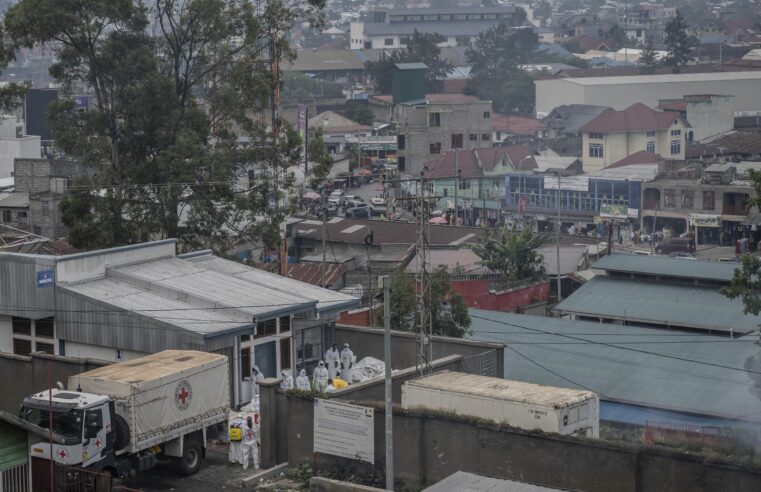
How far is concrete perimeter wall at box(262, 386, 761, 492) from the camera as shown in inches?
591

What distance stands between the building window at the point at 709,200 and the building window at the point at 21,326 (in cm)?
3456

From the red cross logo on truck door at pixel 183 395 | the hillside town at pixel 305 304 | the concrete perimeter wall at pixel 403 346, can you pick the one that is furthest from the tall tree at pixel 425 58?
the red cross logo on truck door at pixel 183 395

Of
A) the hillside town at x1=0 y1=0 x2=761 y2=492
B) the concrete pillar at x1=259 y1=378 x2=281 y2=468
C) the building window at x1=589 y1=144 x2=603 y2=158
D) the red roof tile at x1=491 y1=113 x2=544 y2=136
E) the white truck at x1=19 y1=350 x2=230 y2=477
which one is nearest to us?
the white truck at x1=19 y1=350 x2=230 y2=477

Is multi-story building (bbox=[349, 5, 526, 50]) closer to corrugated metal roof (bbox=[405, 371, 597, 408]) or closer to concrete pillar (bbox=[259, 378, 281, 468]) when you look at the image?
corrugated metal roof (bbox=[405, 371, 597, 408])

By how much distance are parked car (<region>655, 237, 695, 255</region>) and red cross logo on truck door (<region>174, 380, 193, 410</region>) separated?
3307 cm

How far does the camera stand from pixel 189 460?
17.4m

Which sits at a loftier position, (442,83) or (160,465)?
(442,83)

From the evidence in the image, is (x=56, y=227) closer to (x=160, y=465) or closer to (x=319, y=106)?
(x=160, y=465)

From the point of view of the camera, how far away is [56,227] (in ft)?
139

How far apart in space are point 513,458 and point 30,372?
27.2 ft

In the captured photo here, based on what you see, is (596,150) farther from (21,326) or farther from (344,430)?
(344,430)

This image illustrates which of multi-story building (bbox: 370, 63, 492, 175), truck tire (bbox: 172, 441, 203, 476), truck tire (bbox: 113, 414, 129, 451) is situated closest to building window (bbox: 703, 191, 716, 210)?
multi-story building (bbox: 370, 63, 492, 175)

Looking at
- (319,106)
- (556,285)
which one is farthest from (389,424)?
(319,106)

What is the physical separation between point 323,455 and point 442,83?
81969 millimetres
